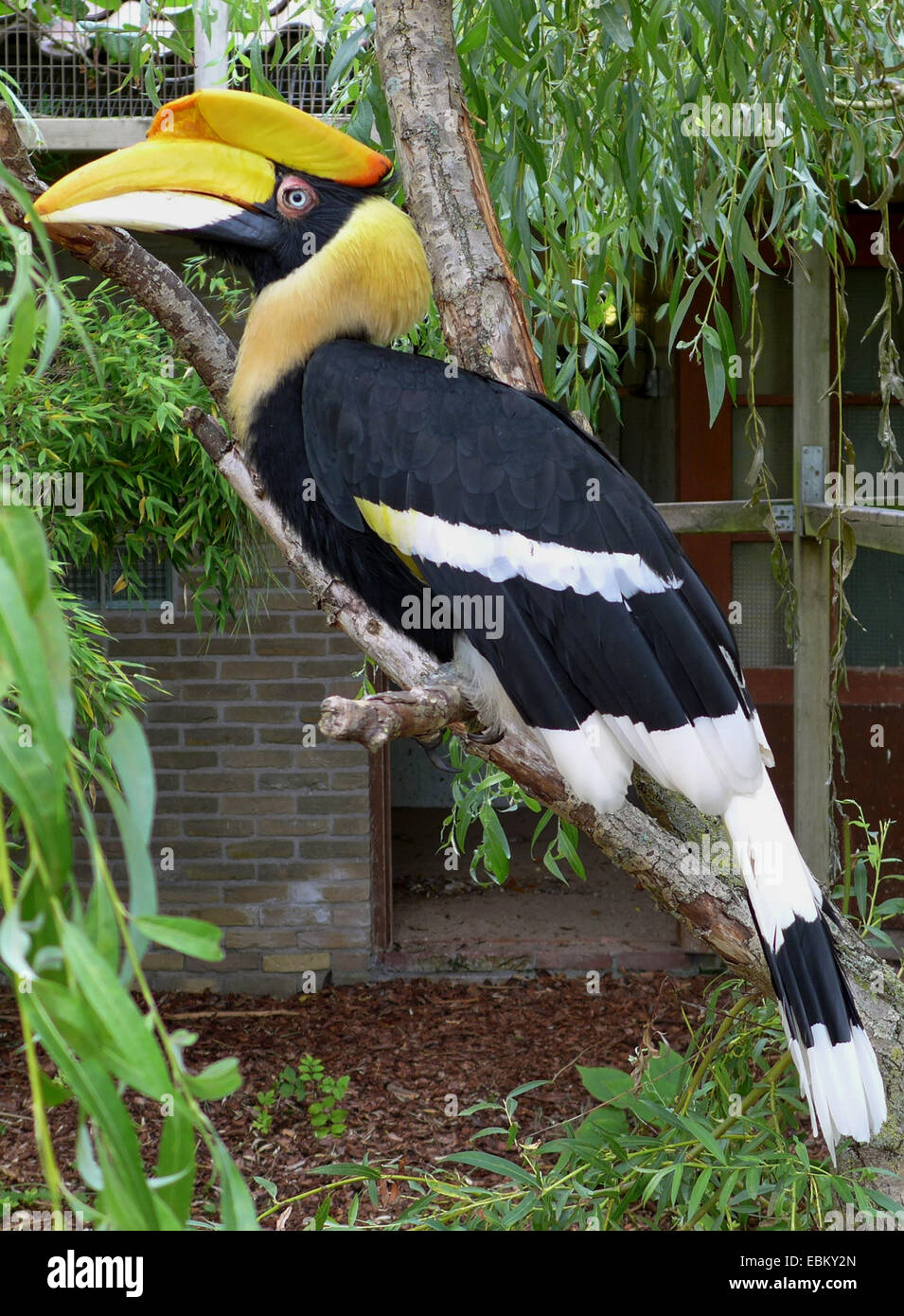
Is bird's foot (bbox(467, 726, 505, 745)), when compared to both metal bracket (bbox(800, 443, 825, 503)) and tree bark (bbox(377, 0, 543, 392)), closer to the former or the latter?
tree bark (bbox(377, 0, 543, 392))

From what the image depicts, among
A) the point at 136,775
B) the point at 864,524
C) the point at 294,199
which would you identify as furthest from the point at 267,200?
the point at 136,775

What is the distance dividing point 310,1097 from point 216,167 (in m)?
2.16

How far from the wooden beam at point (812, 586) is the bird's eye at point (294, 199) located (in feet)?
3.86

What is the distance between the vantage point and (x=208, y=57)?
8.02 feet

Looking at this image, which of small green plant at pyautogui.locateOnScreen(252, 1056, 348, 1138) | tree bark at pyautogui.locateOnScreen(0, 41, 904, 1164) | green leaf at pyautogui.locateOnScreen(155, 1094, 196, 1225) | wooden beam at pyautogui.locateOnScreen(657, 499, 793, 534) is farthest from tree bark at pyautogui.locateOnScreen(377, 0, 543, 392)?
small green plant at pyautogui.locateOnScreen(252, 1056, 348, 1138)

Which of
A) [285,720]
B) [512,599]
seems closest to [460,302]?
[512,599]

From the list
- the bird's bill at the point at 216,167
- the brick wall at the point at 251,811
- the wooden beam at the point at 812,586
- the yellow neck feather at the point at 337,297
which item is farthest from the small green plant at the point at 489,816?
the brick wall at the point at 251,811

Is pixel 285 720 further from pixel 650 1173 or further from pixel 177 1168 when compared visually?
pixel 177 1168

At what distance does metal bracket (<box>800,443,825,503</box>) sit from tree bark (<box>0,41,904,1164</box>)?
1057 millimetres

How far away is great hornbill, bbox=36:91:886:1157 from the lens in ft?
4.42

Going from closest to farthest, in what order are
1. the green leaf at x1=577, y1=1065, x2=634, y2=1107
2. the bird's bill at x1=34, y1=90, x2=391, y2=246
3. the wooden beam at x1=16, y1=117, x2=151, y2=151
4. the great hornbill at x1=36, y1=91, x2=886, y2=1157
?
1. the great hornbill at x1=36, y1=91, x2=886, y2=1157
2. the bird's bill at x1=34, y1=90, x2=391, y2=246
3. the green leaf at x1=577, y1=1065, x2=634, y2=1107
4. the wooden beam at x1=16, y1=117, x2=151, y2=151

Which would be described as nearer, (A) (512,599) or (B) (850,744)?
(A) (512,599)

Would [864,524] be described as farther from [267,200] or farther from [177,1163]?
[177,1163]

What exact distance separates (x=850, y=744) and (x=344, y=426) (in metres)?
2.43
